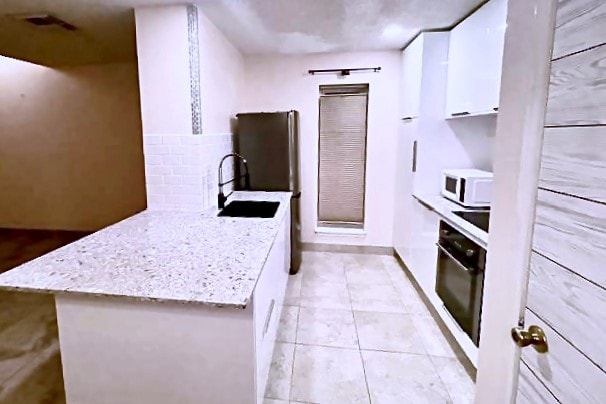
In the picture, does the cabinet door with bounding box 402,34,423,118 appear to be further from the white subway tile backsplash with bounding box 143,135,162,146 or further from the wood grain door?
the wood grain door

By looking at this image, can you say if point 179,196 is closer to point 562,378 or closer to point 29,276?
point 29,276

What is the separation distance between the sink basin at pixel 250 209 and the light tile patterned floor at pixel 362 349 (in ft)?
2.79

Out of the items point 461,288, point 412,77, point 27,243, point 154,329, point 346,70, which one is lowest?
point 27,243

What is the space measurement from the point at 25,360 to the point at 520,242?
2.82 m

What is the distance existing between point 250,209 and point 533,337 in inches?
89.9

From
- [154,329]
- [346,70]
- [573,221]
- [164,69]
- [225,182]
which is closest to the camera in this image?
[573,221]

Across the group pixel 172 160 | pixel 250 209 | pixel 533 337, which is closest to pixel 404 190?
pixel 250 209

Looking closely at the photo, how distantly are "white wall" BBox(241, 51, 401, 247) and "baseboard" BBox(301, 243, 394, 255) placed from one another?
7 centimetres

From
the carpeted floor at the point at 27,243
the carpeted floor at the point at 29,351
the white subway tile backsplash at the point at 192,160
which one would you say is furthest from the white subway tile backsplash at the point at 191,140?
the carpeted floor at the point at 27,243

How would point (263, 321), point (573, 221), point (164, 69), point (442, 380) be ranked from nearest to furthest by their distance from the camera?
1. point (573, 221)
2. point (263, 321)
3. point (442, 380)
4. point (164, 69)

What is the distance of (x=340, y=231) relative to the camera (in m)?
4.14

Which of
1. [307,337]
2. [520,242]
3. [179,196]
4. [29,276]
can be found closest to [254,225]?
[179,196]

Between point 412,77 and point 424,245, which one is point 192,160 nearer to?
point 424,245

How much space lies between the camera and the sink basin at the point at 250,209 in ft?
8.89
